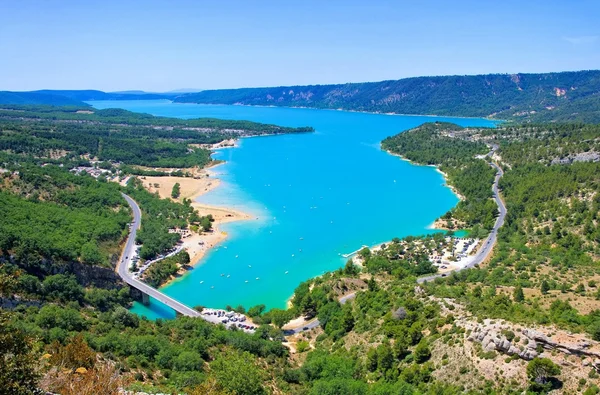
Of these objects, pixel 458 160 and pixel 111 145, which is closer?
pixel 458 160

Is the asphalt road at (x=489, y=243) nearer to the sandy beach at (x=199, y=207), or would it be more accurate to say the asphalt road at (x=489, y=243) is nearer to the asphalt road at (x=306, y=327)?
the asphalt road at (x=306, y=327)

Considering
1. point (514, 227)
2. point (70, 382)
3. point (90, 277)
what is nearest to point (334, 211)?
point (514, 227)

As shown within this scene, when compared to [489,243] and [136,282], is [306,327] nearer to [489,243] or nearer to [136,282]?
[136,282]

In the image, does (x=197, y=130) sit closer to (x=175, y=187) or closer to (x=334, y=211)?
(x=175, y=187)

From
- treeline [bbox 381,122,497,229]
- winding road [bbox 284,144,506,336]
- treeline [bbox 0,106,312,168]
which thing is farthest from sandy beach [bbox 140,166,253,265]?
treeline [bbox 381,122,497,229]

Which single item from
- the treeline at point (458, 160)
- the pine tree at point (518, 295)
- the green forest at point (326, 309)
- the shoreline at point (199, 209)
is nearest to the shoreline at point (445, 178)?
the treeline at point (458, 160)

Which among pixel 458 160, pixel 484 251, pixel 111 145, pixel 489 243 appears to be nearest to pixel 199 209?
pixel 484 251
